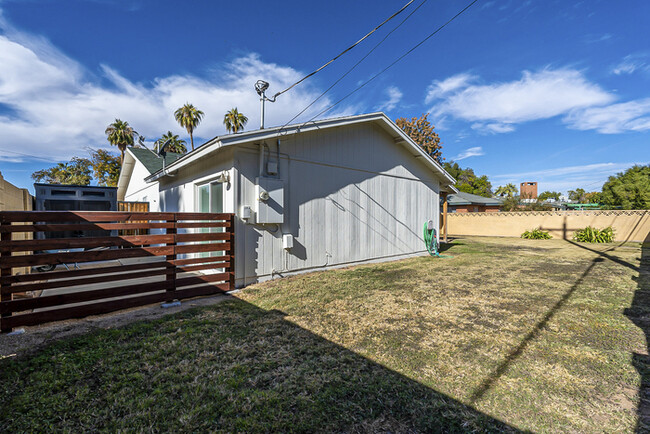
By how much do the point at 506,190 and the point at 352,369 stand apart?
5369 cm

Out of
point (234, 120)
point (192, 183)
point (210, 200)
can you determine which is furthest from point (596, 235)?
point (234, 120)

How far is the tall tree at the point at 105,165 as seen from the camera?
27406 millimetres

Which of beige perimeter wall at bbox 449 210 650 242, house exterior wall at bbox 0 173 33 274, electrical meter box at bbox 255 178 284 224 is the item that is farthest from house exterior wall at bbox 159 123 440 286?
beige perimeter wall at bbox 449 210 650 242

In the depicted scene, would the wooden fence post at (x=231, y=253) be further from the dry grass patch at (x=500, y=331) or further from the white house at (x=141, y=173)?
the white house at (x=141, y=173)

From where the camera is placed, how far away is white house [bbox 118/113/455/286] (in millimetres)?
5207

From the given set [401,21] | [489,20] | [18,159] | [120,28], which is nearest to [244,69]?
[120,28]

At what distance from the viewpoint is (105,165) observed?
27.5 m

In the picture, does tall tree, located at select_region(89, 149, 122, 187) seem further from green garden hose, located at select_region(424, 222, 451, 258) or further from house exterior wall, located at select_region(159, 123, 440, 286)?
green garden hose, located at select_region(424, 222, 451, 258)

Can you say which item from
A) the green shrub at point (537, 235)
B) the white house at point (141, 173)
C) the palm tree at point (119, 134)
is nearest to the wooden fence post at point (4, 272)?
the white house at point (141, 173)

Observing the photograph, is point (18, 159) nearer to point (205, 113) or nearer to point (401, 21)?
point (205, 113)

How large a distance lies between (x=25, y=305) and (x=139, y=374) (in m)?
2.12

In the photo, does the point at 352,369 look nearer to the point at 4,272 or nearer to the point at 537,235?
the point at 4,272

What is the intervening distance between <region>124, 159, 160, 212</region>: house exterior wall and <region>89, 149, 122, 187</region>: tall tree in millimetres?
13462

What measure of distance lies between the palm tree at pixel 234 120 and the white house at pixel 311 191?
19.5m
